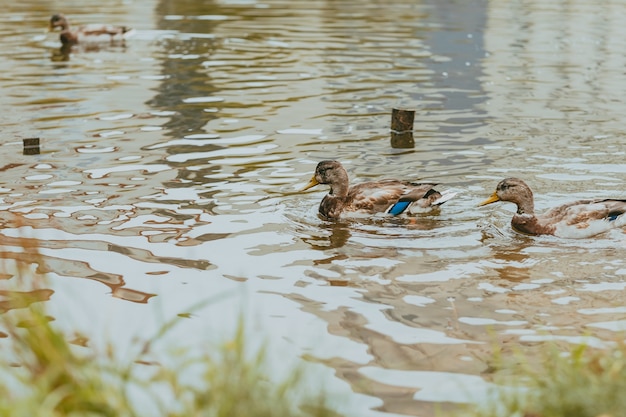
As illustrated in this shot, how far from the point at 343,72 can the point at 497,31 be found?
34.3 ft

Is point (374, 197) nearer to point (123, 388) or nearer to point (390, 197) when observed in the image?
point (390, 197)

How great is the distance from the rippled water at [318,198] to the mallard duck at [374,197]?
0.64ft

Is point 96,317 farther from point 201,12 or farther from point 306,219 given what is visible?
point 201,12

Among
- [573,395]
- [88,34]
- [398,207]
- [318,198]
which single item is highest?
[88,34]

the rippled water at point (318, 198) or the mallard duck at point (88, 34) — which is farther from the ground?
the mallard duck at point (88, 34)

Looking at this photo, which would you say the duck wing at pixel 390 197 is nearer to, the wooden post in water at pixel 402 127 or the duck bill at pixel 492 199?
the duck bill at pixel 492 199

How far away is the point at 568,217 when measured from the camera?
10.4m

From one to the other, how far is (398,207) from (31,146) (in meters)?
5.56

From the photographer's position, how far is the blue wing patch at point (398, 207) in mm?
11234

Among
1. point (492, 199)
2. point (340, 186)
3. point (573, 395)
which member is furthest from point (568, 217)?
point (573, 395)

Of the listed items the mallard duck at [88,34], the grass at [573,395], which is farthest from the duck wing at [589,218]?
the mallard duck at [88,34]

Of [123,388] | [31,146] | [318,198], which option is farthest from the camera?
[31,146]

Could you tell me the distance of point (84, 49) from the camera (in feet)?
87.5

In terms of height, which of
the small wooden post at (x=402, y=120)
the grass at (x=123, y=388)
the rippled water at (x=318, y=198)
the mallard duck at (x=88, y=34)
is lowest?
the rippled water at (x=318, y=198)
